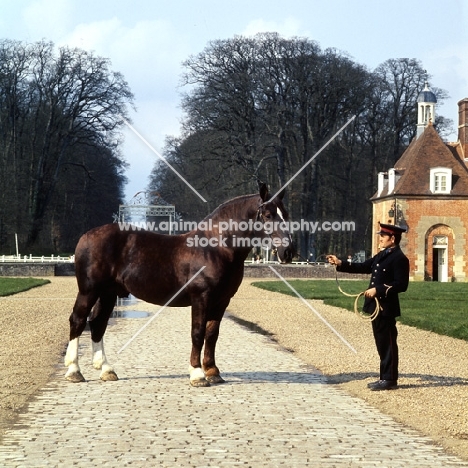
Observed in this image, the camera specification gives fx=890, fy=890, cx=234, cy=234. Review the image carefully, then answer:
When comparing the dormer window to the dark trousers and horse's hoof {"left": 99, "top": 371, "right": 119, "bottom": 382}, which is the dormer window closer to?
the dark trousers

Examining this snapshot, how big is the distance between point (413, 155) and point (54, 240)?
2629cm

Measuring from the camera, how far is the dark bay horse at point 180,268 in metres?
9.27

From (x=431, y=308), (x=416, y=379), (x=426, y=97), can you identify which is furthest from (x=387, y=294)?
(x=426, y=97)

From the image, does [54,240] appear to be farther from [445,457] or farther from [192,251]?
[445,457]

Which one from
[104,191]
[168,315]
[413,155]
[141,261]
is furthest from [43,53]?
[141,261]

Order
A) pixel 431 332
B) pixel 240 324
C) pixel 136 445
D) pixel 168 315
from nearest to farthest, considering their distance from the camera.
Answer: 1. pixel 136 445
2. pixel 431 332
3. pixel 240 324
4. pixel 168 315

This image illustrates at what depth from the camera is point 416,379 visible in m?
10.1

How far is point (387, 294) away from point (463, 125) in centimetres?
4308

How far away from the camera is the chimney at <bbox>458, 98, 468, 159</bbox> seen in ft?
163

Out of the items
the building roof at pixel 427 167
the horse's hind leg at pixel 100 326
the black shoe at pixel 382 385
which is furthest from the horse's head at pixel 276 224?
the building roof at pixel 427 167

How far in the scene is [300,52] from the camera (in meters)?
50.1

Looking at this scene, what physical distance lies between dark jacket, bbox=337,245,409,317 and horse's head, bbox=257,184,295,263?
904mm

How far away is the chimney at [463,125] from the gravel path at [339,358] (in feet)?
98.7

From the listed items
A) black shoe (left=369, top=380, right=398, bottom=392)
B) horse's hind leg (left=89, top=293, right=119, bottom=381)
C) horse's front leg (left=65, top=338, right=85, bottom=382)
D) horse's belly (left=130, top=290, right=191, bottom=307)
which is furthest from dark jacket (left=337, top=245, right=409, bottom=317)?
horse's front leg (left=65, top=338, right=85, bottom=382)
